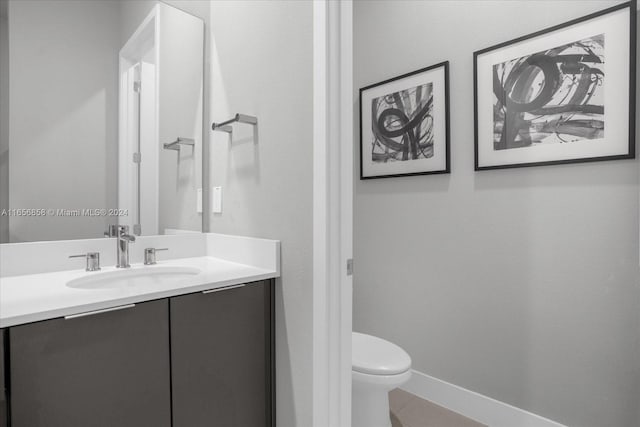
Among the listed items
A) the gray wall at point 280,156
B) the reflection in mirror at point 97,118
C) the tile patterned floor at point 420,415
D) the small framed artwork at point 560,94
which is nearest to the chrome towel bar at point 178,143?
the reflection in mirror at point 97,118

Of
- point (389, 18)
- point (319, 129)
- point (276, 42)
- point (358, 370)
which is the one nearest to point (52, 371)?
point (319, 129)

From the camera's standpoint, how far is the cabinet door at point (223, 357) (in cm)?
111

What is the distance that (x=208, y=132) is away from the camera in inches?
67.8

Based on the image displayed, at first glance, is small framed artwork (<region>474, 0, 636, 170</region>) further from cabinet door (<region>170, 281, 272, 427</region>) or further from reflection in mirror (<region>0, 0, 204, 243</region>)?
reflection in mirror (<region>0, 0, 204, 243</region>)

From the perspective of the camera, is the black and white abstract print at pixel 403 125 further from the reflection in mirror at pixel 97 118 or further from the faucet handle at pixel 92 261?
the faucet handle at pixel 92 261

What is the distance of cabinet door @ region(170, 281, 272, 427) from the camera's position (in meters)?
1.11

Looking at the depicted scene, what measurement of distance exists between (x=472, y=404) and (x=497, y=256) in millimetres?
790

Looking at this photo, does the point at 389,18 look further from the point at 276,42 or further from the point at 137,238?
the point at 137,238

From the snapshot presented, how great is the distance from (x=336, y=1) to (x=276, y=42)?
0.30 m

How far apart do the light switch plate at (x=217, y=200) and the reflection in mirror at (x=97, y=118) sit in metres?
0.11

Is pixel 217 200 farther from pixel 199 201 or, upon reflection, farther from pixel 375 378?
pixel 375 378

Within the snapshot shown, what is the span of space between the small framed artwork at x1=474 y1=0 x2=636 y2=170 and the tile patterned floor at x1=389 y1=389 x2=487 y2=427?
1.31 m

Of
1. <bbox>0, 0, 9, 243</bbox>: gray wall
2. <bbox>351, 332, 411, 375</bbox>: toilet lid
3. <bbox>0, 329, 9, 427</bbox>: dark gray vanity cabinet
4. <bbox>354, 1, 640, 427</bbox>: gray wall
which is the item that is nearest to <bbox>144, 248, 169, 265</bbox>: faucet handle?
<bbox>0, 0, 9, 243</bbox>: gray wall

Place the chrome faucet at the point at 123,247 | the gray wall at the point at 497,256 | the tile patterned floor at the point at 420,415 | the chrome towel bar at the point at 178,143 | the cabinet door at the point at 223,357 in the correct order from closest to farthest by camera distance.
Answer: the cabinet door at the point at 223,357, the chrome faucet at the point at 123,247, the gray wall at the point at 497,256, the chrome towel bar at the point at 178,143, the tile patterned floor at the point at 420,415
